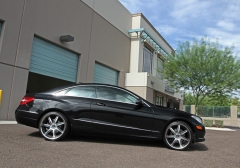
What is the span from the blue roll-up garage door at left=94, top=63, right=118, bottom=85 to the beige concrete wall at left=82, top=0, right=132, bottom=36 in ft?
12.1

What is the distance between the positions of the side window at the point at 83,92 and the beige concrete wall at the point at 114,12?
33.8ft

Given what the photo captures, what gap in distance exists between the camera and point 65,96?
600 centimetres

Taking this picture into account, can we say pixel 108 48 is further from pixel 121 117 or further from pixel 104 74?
pixel 121 117

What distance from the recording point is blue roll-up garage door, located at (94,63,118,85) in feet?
53.7

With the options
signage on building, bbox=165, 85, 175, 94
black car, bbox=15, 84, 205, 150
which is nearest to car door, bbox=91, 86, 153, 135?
black car, bbox=15, 84, 205, 150

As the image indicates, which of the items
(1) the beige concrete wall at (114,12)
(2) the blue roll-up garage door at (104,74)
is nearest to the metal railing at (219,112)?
(2) the blue roll-up garage door at (104,74)

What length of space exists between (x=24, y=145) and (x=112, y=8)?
590 inches

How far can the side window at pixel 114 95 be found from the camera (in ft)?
19.7

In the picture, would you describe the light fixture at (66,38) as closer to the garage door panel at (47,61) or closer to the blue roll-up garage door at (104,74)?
the garage door panel at (47,61)

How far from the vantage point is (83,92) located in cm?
611

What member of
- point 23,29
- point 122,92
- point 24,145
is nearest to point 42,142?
point 24,145

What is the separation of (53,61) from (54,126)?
7.48 meters

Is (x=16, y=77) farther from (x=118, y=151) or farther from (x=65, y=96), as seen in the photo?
(x=118, y=151)

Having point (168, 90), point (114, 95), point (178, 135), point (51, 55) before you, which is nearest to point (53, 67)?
point (51, 55)
